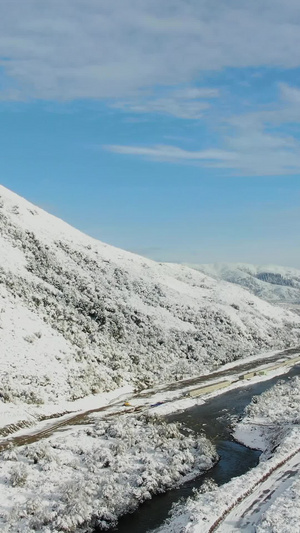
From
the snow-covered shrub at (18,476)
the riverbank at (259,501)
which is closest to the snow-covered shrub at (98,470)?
the snow-covered shrub at (18,476)

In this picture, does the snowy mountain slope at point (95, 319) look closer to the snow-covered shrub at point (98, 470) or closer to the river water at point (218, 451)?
the river water at point (218, 451)

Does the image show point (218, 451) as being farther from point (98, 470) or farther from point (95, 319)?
point (95, 319)

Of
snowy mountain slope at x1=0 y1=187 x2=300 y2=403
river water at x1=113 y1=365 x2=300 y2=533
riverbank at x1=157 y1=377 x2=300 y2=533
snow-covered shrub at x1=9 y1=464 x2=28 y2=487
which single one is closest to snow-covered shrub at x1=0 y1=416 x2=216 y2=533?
snow-covered shrub at x1=9 y1=464 x2=28 y2=487

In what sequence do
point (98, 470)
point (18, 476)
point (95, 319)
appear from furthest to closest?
point (95, 319) < point (98, 470) < point (18, 476)

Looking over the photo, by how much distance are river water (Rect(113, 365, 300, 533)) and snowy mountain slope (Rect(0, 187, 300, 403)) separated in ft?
37.5

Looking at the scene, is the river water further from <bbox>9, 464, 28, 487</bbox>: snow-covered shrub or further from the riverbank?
<bbox>9, 464, 28, 487</bbox>: snow-covered shrub

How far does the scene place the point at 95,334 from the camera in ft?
211

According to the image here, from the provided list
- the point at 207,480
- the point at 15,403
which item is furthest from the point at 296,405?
the point at 15,403

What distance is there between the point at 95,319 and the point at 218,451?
36.2m

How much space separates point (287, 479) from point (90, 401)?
25.9 meters

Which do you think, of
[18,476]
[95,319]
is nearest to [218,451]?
[18,476]

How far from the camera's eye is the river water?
24.9m

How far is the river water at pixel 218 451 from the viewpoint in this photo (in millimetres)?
24922

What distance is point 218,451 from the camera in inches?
1400
